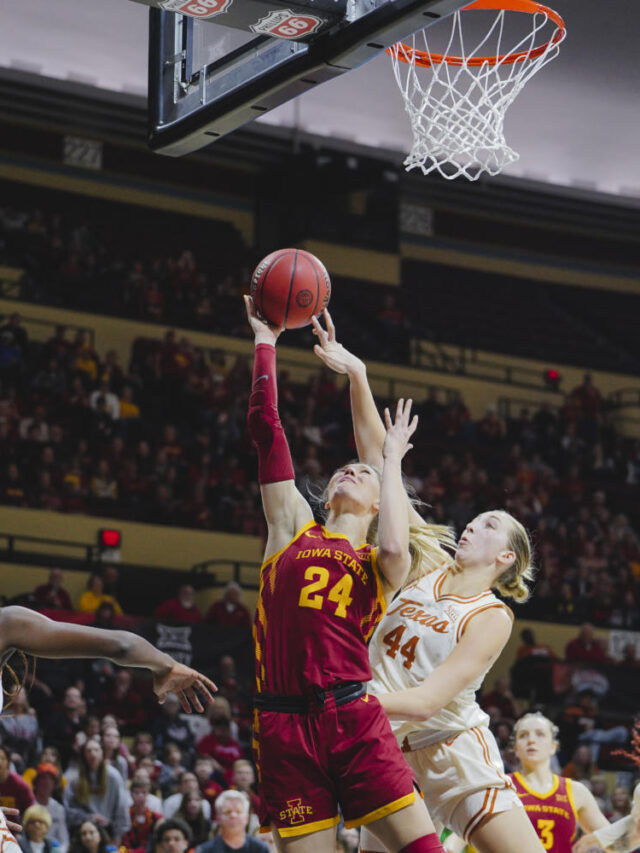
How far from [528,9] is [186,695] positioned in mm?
4765

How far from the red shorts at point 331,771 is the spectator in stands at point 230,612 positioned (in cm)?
946

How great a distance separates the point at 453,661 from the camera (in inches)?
197

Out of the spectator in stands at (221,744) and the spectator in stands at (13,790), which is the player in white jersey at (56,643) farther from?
the spectator in stands at (221,744)

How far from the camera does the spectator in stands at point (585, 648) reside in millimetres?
15727

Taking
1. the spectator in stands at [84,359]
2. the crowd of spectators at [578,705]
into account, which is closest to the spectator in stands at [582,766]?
the crowd of spectators at [578,705]

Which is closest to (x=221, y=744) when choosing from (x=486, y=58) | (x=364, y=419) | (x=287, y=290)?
(x=486, y=58)

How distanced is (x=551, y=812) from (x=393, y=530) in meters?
3.11

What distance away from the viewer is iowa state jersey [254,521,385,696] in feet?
14.4

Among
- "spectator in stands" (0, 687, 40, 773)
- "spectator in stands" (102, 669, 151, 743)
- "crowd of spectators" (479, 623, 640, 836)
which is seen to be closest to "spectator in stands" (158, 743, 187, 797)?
"spectator in stands" (0, 687, 40, 773)

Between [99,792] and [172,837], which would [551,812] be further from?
[99,792]

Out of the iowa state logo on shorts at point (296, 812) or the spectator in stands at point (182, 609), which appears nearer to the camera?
the iowa state logo on shorts at point (296, 812)

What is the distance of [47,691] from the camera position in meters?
11.2

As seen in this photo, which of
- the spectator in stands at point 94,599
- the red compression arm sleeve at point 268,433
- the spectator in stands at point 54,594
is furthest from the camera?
the spectator in stands at point 94,599

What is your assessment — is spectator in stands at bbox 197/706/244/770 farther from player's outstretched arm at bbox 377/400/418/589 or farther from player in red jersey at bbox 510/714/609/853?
player's outstretched arm at bbox 377/400/418/589
